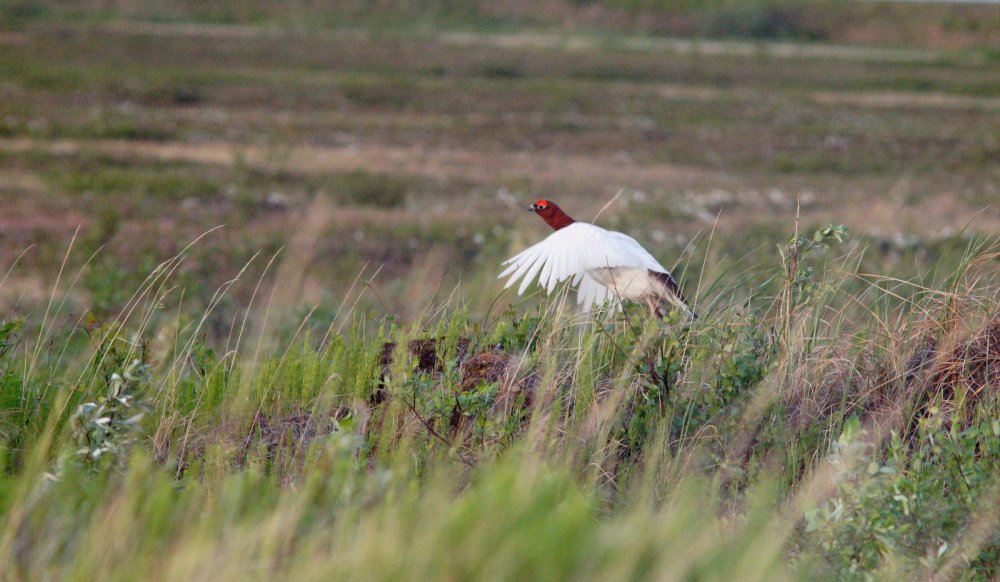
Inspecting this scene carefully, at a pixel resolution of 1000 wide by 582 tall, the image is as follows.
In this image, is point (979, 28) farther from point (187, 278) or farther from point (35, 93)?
point (187, 278)

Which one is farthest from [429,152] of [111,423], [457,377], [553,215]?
[111,423]

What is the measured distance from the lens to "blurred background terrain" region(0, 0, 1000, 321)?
10531 millimetres

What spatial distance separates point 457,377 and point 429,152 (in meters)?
16.8

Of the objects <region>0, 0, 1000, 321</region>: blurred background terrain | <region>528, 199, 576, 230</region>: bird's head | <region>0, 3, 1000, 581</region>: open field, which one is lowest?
<region>0, 0, 1000, 321</region>: blurred background terrain

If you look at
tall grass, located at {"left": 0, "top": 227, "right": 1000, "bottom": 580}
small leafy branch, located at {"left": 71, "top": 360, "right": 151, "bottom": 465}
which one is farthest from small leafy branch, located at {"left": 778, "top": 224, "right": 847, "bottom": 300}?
small leafy branch, located at {"left": 71, "top": 360, "right": 151, "bottom": 465}

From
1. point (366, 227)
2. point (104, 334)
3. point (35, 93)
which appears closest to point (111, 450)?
point (104, 334)

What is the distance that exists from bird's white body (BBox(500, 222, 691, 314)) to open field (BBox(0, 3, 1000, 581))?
13 centimetres

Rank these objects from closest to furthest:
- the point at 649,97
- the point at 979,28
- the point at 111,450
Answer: the point at 111,450, the point at 649,97, the point at 979,28

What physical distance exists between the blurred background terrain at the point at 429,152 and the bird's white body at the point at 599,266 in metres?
0.96

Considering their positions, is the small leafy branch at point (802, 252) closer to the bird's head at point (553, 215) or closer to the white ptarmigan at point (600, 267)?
the white ptarmigan at point (600, 267)

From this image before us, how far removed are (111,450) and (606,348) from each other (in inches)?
66.0

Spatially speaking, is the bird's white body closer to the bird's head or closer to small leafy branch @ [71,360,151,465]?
the bird's head

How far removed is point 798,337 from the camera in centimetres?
355

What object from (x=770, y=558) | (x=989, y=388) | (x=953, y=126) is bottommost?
(x=953, y=126)
